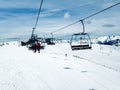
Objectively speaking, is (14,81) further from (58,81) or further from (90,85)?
(90,85)

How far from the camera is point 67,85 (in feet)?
35.3

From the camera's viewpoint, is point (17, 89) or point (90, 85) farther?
point (90, 85)

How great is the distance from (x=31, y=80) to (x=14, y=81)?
2.84 ft

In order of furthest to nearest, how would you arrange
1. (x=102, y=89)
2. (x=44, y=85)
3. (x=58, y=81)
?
(x=58, y=81) → (x=44, y=85) → (x=102, y=89)

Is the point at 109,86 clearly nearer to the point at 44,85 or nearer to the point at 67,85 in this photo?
the point at 67,85

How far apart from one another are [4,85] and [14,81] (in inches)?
39.7

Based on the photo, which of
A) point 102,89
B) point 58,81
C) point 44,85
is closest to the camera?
point 102,89

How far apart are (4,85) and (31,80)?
1.63 metres

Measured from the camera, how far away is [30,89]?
32.8 feet

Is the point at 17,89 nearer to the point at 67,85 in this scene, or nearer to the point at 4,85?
the point at 4,85

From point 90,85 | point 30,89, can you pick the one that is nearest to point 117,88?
point 90,85

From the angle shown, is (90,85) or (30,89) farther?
(90,85)

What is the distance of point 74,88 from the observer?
33.4 feet

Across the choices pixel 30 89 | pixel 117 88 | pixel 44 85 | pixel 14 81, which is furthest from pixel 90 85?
pixel 14 81
